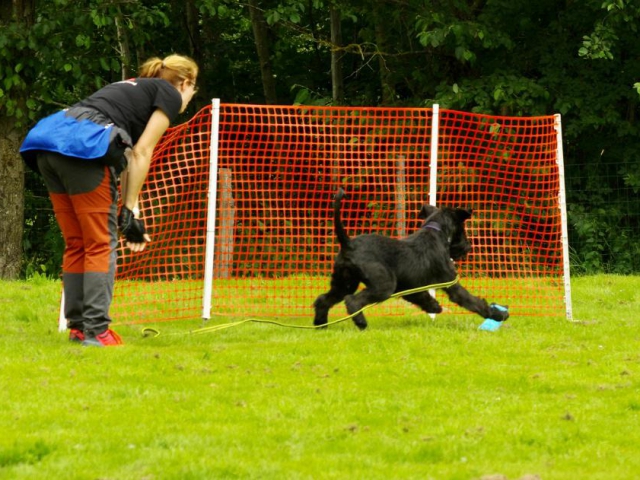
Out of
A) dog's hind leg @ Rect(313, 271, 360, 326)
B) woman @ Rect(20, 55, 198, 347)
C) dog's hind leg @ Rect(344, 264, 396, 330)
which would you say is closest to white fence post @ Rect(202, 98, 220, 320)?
dog's hind leg @ Rect(313, 271, 360, 326)

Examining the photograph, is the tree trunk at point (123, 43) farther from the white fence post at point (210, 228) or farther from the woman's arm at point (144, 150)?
the woman's arm at point (144, 150)

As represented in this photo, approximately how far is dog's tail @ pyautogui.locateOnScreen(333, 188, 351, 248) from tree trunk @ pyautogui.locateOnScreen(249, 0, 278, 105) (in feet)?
30.8

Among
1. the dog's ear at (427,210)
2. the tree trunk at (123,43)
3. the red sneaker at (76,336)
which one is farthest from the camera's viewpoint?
the tree trunk at (123,43)

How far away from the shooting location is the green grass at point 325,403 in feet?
15.3

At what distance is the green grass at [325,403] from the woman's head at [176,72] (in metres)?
1.88

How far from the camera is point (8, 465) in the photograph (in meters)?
4.60

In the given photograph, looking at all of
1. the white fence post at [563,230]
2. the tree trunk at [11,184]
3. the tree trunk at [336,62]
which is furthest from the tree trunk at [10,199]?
the white fence post at [563,230]

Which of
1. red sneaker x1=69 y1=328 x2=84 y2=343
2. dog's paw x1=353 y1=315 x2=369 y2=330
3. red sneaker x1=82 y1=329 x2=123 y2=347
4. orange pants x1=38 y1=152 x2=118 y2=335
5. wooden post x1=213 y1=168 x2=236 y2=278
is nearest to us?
orange pants x1=38 y1=152 x2=118 y2=335

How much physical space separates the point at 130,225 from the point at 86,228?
0.98 ft

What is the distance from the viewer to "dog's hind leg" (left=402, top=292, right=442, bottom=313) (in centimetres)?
828

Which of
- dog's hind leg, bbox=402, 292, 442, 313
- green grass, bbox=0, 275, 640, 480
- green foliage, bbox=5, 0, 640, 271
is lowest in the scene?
green grass, bbox=0, 275, 640, 480

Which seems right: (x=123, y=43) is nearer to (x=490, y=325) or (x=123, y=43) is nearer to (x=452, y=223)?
(x=452, y=223)

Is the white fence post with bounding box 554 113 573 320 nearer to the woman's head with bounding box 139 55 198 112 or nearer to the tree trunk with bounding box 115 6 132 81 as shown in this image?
the woman's head with bounding box 139 55 198 112

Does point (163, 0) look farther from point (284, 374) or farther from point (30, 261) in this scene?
point (284, 374)
